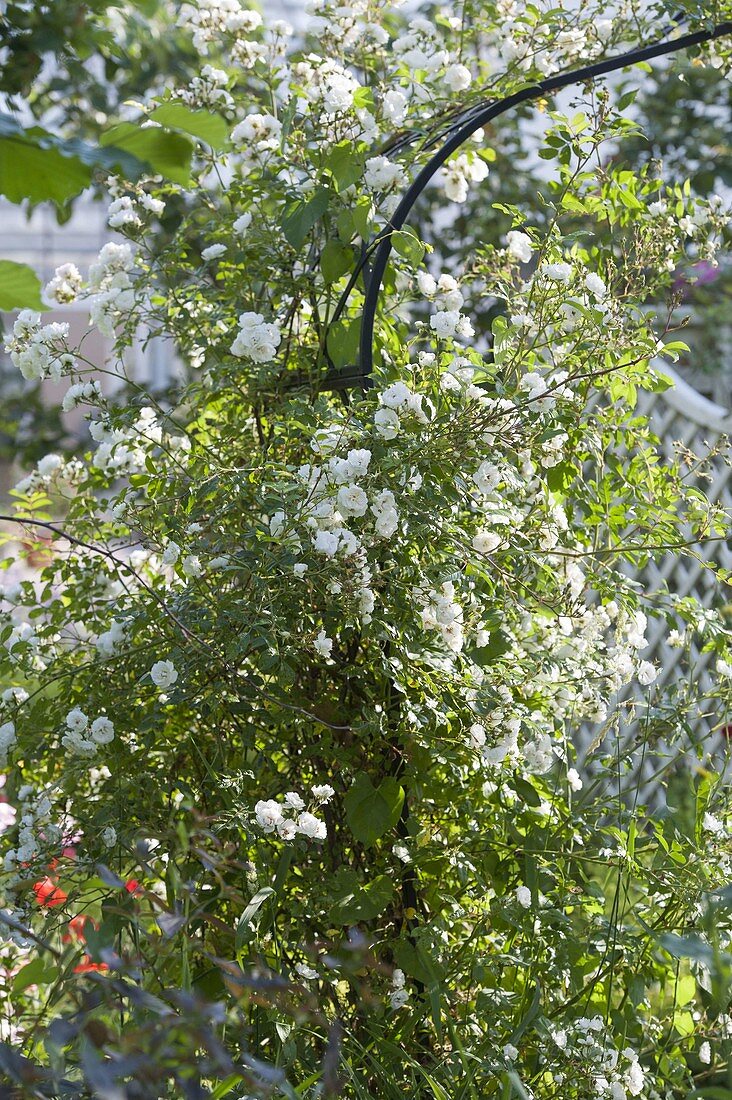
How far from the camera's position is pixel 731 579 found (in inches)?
67.3

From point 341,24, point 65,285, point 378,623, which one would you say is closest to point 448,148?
point 341,24

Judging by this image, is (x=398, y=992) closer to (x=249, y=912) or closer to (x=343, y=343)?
(x=249, y=912)

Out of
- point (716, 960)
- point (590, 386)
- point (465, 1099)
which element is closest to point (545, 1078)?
point (465, 1099)

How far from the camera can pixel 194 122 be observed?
22.1 inches

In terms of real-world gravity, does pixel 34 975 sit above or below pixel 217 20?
below

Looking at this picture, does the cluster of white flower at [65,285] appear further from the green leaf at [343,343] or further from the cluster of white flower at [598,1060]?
the cluster of white flower at [598,1060]

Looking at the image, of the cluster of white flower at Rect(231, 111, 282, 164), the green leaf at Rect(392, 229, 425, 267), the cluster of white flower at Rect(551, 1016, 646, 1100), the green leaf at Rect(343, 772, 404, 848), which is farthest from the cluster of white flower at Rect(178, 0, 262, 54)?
the cluster of white flower at Rect(551, 1016, 646, 1100)

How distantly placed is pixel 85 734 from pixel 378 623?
1.43 ft

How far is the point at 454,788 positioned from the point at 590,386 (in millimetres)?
676

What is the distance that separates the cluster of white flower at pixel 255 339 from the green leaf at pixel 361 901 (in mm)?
730

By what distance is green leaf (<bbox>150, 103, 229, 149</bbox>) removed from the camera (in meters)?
0.55

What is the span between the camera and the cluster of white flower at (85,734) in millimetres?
1508

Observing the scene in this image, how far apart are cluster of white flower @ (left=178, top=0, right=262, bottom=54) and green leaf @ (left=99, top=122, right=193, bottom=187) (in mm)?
1451

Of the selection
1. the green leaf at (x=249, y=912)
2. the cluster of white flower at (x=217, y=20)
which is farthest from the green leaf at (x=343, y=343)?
the green leaf at (x=249, y=912)
